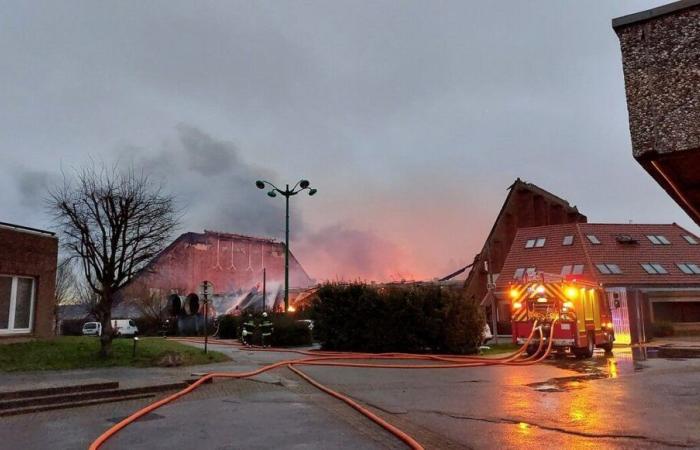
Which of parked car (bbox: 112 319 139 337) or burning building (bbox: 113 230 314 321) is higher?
burning building (bbox: 113 230 314 321)

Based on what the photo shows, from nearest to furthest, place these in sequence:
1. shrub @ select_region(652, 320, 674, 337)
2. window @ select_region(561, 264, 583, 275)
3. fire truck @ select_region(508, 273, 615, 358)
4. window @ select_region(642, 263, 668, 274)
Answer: fire truck @ select_region(508, 273, 615, 358) < shrub @ select_region(652, 320, 674, 337) < window @ select_region(642, 263, 668, 274) < window @ select_region(561, 264, 583, 275)

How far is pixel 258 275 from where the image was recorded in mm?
63625

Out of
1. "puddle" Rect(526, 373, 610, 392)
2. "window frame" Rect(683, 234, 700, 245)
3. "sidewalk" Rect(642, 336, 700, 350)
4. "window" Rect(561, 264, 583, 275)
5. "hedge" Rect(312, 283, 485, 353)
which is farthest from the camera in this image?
"window frame" Rect(683, 234, 700, 245)

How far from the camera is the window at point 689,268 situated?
3272 cm

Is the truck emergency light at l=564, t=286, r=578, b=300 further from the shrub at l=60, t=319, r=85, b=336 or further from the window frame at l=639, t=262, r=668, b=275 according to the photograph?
Result: the shrub at l=60, t=319, r=85, b=336

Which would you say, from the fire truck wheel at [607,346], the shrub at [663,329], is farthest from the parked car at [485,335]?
the shrub at [663,329]

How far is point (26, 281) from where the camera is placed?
56.4 feet

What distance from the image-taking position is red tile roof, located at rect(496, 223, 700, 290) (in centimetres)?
3222

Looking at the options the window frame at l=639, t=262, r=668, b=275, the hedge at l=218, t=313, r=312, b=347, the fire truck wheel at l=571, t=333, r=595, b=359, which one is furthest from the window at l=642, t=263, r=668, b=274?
the hedge at l=218, t=313, r=312, b=347

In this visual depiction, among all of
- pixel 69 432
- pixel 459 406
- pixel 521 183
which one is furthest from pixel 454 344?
pixel 521 183

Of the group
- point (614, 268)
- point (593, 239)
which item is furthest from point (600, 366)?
point (593, 239)

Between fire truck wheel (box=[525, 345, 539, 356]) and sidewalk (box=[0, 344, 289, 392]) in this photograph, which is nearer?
sidewalk (box=[0, 344, 289, 392])

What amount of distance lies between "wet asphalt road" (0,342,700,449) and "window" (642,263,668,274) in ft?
71.5

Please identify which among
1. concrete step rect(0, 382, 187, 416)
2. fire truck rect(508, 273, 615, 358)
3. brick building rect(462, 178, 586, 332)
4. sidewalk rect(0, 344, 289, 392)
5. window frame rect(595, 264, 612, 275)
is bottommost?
concrete step rect(0, 382, 187, 416)
